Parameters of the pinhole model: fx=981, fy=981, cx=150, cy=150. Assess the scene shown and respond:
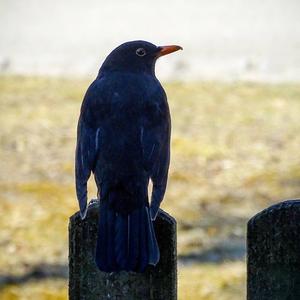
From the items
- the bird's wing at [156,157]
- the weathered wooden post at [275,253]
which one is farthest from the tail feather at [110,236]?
the weathered wooden post at [275,253]

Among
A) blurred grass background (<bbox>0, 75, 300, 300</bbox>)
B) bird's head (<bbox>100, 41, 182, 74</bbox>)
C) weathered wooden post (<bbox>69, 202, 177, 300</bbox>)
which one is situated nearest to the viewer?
weathered wooden post (<bbox>69, 202, 177, 300</bbox>)

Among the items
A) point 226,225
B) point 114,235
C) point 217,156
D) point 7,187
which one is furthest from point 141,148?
point 217,156

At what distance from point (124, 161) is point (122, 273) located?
0.42 m

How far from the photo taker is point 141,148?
11.0 ft

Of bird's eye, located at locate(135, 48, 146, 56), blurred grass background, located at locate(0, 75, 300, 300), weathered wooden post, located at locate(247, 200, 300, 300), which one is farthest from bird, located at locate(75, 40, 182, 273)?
blurred grass background, located at locate(0, 75, 300, 300)

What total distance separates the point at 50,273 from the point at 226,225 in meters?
1.34

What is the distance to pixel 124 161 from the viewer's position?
330 cm

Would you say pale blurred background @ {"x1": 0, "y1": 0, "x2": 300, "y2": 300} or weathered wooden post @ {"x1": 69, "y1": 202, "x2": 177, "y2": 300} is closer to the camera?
weathered wooden post @ {"x1": 69, "y1": 202, "x2": 177, "y2": 300}

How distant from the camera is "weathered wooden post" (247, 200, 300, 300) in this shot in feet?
9.60

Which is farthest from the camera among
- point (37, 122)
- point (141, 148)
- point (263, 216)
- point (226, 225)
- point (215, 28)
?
point (215, 28)

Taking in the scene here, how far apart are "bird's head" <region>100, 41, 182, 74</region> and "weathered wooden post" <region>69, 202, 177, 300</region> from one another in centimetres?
91

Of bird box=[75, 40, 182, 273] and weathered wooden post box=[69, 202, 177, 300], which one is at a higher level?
bird box=[75, 40, 182, 273]

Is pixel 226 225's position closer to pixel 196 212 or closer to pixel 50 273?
pixel 196 212

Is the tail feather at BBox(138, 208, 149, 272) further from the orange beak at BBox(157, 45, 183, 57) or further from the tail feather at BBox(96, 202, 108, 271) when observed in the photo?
the orange beak at BBox(157, 45, 183, 57)
